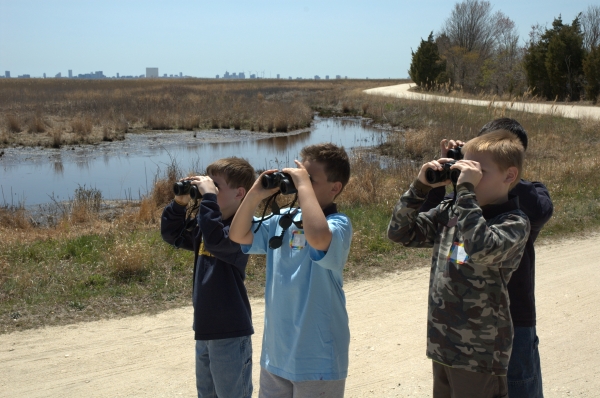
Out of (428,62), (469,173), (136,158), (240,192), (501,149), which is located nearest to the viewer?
(469,173)

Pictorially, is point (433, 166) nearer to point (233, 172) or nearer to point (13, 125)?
point (233, 172)

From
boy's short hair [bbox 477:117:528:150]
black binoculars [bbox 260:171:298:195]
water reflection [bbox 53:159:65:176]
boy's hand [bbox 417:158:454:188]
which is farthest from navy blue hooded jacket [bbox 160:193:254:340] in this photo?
water reflection [bbox 53:159:65:176]

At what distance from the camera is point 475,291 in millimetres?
2480

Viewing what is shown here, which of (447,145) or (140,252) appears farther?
(140,252)

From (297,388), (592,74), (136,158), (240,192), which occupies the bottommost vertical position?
(136,158)

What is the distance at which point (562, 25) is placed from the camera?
3269cm

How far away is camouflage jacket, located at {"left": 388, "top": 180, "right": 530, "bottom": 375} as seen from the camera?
2.38 m

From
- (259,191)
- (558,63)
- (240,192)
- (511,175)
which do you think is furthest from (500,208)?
(558,63)

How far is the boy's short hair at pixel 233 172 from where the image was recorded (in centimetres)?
319

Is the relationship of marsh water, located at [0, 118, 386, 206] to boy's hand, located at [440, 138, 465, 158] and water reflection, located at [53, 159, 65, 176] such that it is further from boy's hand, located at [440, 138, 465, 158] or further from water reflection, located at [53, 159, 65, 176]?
boy's hand, located at [440, 138, 465, 158]

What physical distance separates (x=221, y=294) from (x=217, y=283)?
0.06 m

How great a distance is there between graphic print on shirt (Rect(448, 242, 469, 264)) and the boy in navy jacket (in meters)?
1.05

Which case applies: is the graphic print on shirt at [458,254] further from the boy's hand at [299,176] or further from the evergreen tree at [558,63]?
the evergreen tree at [558,63]

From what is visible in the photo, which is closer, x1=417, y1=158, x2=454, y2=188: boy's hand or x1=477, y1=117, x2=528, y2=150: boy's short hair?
x1=417, y1=158, x2=454, y2=188: boy's hand
